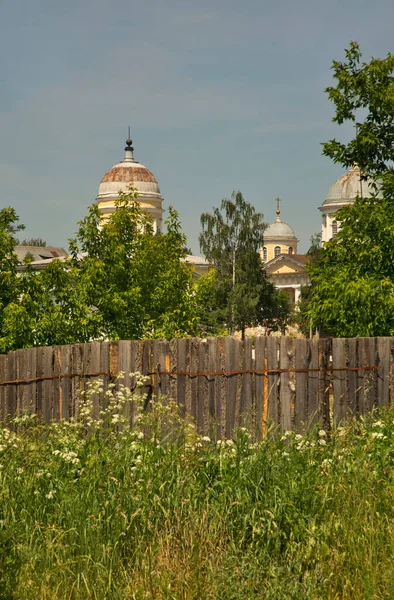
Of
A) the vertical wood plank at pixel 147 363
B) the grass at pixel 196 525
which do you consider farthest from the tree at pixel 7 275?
the grass at pixel 196 525

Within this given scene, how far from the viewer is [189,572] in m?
5.04

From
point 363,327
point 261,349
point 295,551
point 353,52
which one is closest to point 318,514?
point 295,551

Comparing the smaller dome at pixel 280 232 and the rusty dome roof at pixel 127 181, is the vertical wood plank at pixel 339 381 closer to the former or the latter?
the rusty dome roof at pixel 127 181

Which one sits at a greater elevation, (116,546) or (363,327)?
(363,327)

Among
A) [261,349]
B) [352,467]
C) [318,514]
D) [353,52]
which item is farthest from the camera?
[353,52]

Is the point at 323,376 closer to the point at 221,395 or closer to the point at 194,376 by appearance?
the point at 221,395

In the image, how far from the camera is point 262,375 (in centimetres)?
1066

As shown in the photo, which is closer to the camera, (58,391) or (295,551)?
(295,551)

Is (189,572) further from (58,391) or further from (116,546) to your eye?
(58,391)

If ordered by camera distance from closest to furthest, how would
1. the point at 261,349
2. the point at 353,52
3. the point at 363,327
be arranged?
the point at 261,349 < the point at 363,327 < the point at 353,52

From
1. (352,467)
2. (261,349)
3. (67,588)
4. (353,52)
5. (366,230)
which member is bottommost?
(67,588)

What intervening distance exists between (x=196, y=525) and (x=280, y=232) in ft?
361

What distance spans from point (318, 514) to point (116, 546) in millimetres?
1271

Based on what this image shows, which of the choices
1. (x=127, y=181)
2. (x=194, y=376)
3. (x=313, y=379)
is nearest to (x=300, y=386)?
(x=313, y=379)
